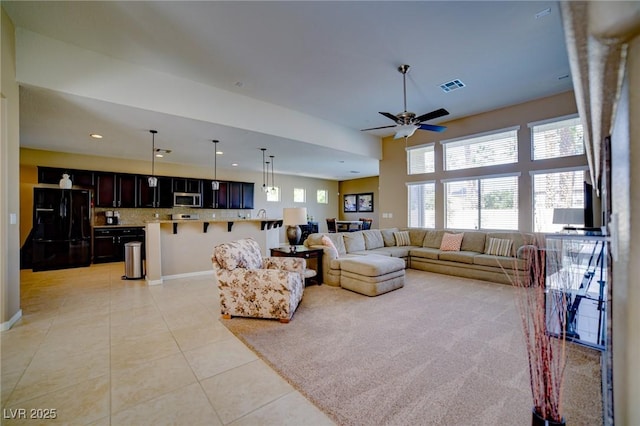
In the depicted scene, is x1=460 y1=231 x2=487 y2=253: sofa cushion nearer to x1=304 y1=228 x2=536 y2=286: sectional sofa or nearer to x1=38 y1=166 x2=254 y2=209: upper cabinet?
x1=304 y1=228 x2=536 y2=286: sectional sofa

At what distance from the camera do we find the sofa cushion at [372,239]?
19.8 feet

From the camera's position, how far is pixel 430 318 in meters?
3.23

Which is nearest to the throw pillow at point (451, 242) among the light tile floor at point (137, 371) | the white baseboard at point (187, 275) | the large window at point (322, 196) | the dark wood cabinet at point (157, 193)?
the light tile floor at point (137, 371)

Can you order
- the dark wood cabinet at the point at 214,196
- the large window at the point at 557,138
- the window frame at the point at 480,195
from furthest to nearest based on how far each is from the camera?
the dark wood cabinet at the point at 214,196
the window frame at the point at 480,195
the large window at the point at 557,138

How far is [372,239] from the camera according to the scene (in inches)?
243

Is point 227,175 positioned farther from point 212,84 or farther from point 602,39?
point 602,39

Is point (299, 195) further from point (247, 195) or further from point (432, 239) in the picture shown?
point (432, 239)

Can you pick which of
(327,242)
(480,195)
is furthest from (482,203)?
(327,242)

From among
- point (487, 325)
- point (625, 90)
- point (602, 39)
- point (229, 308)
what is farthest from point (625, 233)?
point (229, 308)

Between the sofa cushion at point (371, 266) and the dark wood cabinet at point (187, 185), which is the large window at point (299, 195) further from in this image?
the sofa cushion at point (371, 266)

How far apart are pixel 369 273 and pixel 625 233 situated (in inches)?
133

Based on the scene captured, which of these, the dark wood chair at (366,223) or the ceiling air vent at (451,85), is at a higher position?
the ceiling air vent at (451,85)

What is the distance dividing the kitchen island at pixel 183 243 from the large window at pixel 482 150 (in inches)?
184

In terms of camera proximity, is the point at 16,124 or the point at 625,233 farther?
Result: the point at 16,124
